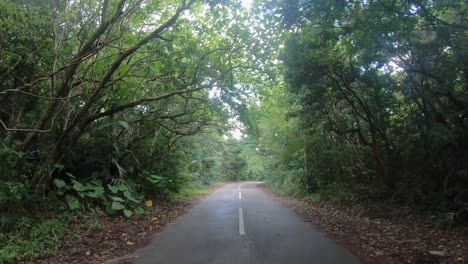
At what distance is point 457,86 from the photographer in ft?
33.9

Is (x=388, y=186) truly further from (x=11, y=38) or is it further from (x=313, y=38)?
(x=11, y=38)

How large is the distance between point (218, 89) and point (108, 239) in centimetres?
700

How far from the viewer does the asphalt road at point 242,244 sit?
6875mm

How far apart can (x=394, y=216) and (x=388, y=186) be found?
1974 millimetres

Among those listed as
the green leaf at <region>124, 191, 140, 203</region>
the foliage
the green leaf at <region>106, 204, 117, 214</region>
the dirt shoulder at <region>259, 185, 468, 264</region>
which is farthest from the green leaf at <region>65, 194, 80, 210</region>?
the foliage

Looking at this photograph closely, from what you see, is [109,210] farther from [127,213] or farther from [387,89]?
[387,89]

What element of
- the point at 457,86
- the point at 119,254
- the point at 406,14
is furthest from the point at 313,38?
the point at 119,254

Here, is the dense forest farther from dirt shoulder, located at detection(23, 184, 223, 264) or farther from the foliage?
dirt shoulder, located at detection(23, 184, 223, 264)

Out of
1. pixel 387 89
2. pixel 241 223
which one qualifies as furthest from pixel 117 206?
pixel 387 89

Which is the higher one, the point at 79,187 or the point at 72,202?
the point at 79,187

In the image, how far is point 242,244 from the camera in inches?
318

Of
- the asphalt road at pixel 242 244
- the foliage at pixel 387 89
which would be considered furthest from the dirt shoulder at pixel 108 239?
the foliage at pixel 387 89

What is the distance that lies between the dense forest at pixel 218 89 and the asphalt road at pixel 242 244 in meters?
2.65

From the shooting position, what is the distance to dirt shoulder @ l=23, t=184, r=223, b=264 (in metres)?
7.47
